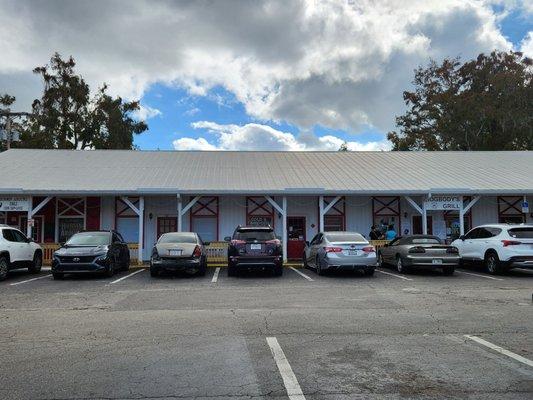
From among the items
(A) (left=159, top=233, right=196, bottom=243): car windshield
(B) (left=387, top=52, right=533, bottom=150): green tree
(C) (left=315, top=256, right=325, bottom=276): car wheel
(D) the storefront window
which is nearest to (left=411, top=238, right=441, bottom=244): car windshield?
(C) (left=315, top=256, right=325, bottom=276): car wheel

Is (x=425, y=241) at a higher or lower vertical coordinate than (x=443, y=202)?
lower

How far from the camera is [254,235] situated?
1484cm

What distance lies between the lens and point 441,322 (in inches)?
322

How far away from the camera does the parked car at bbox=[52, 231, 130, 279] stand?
1454 centimetres

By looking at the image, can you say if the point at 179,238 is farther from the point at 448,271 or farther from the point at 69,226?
the point at 69,226

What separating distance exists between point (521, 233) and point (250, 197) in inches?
455

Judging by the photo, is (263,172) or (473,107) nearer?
(263,172)

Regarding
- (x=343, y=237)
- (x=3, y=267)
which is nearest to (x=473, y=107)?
(x=343, y=237)

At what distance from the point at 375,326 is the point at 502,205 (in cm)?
1873

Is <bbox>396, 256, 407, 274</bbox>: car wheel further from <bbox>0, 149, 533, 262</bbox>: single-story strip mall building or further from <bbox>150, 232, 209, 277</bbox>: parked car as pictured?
<bbox>150, 232, 209, 277</bbox>: parked car

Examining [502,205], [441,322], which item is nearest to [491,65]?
[502,205]

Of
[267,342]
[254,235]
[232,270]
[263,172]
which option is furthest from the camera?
[263,172]

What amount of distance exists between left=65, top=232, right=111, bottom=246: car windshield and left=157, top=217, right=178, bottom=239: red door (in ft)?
21.0

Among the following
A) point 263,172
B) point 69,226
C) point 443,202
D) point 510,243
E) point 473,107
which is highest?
point 473,107
